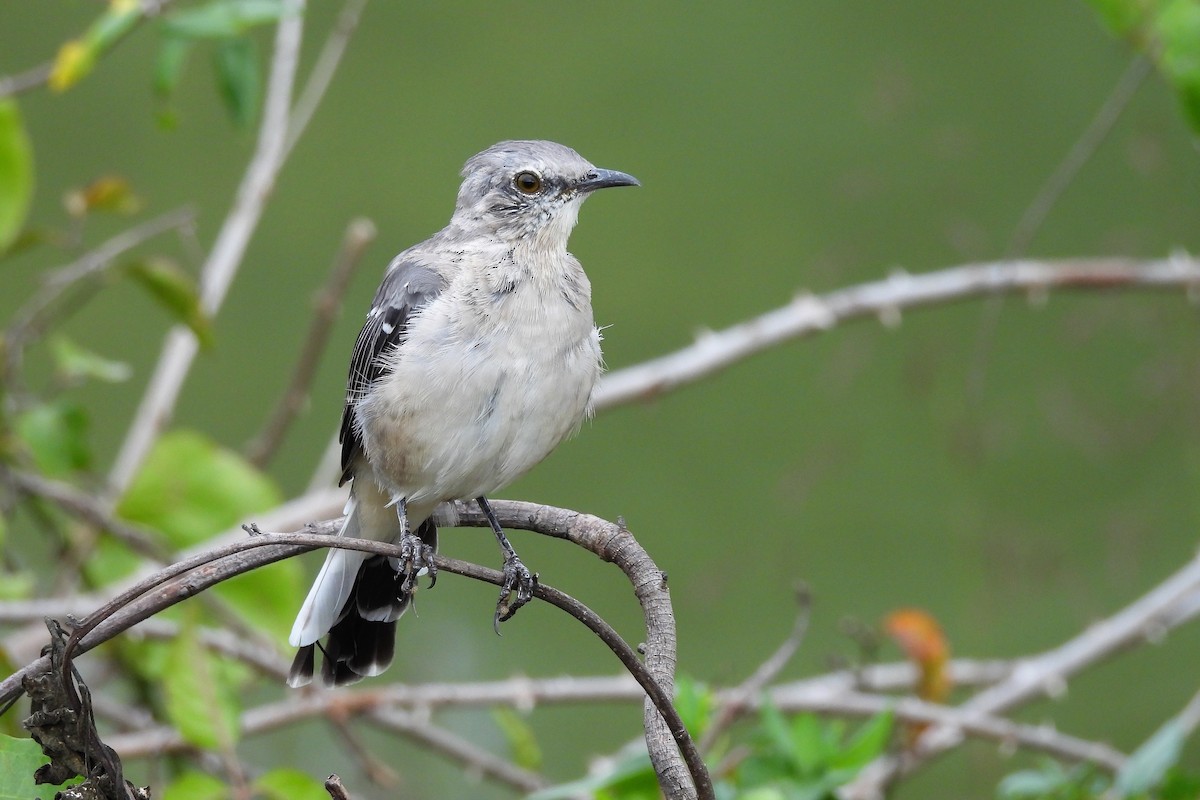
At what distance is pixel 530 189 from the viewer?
3133mm

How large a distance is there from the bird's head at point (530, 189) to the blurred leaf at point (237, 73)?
65cm

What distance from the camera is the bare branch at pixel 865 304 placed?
4.17 metres

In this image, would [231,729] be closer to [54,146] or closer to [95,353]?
[95,353]

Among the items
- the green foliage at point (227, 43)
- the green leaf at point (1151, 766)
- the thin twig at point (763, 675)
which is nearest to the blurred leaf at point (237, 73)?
the green foliage at point (227, 43)

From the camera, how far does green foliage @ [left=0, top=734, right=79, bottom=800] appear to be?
153 cm

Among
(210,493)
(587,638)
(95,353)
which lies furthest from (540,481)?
(210,493)

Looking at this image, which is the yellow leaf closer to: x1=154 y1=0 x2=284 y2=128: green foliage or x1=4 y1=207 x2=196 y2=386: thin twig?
x1=154 y1=0 x2=284 y2=128: green foliage

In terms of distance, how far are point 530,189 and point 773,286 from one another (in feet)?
11.7

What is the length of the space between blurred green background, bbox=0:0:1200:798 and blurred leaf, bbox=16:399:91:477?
8.78ft

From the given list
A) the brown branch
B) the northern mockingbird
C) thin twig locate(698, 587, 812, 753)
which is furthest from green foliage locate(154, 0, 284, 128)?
thin twig locate(698, 587, 812, 753)

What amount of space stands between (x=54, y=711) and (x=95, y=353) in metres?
5.34

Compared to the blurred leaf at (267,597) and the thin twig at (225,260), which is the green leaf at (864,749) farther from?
the thin twig at (225,260)

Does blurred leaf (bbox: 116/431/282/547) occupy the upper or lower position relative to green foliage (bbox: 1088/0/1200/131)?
upper

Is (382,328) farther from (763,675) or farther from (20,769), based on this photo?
(20,769)
